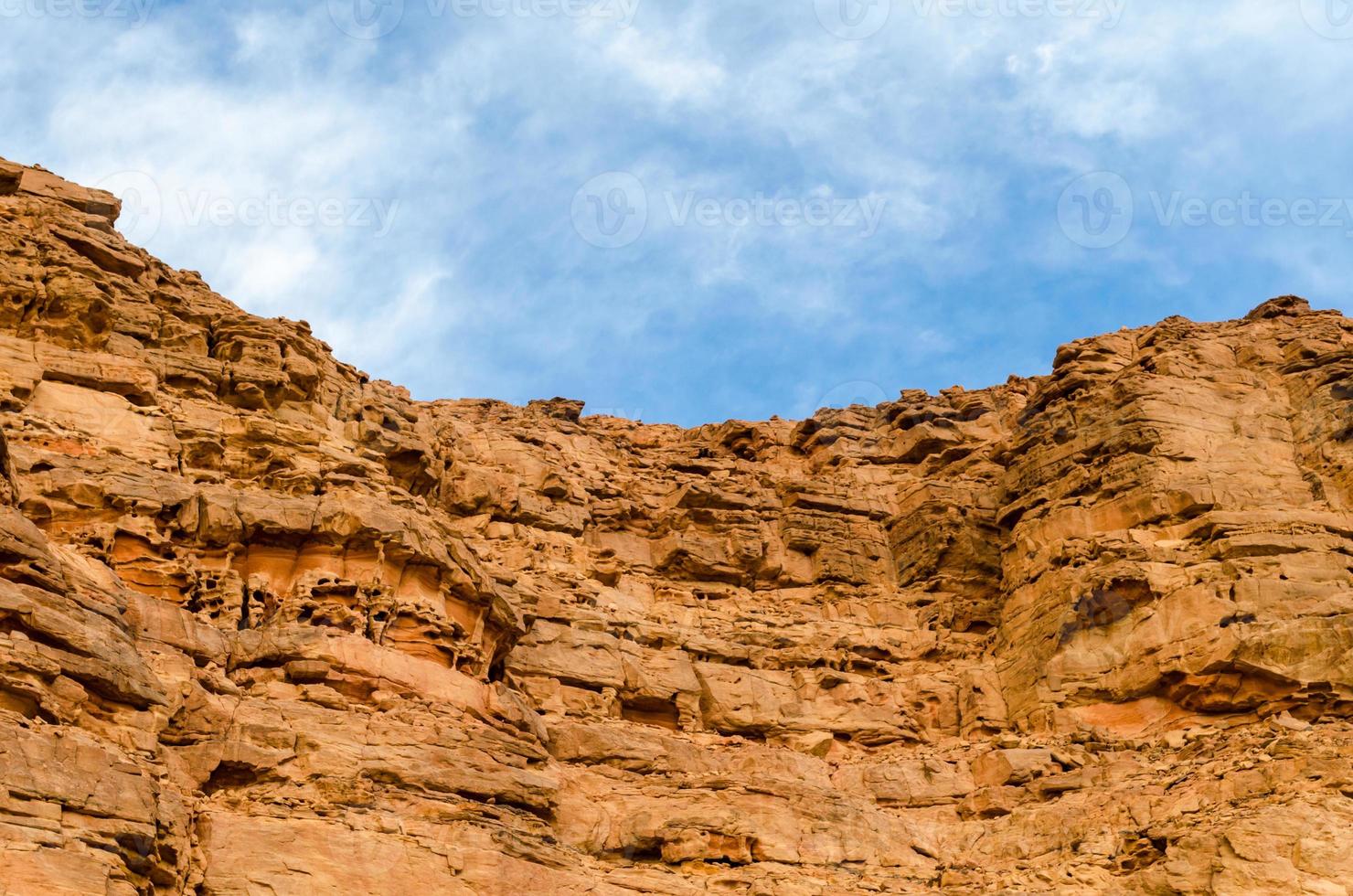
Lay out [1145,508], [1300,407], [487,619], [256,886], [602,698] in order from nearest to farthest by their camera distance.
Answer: [256,886] → [487,619] → [602,698] → [1145,508] → [1300,407]

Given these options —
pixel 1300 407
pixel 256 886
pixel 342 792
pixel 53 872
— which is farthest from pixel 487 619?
pixel 1300 407

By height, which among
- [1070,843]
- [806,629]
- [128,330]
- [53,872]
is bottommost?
[53,872]

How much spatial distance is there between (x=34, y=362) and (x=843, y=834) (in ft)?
75.9

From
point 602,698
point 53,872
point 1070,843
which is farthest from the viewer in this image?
point 602,698

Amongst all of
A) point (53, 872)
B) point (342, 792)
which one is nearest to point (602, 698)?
point (342, 792)

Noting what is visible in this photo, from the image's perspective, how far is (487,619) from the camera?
4309cm

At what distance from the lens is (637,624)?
4991 cm

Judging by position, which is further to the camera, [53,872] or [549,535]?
[549,535]

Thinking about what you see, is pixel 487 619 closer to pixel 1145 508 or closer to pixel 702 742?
pixel 702 742

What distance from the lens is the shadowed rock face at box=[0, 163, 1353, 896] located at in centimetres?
3372

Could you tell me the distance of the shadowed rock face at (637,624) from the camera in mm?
33719

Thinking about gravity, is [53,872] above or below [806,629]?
below

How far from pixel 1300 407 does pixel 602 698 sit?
78.7 ft

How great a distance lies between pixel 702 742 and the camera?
1795 inches
